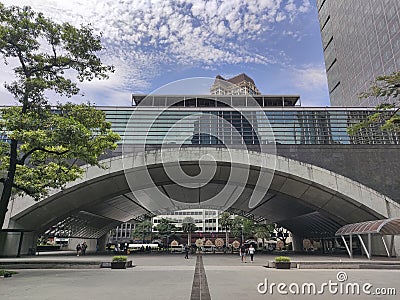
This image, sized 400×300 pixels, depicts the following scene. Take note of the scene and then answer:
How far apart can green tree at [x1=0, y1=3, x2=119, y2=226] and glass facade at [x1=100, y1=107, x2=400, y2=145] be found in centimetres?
1957

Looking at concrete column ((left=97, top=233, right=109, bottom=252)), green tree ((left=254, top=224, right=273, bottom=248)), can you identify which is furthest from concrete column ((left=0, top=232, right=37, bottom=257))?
green tree ((left=254, top=224, right=273, bottom=248))

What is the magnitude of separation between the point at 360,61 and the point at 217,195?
43199 mm

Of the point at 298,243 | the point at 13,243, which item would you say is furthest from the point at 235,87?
the point at 13,243

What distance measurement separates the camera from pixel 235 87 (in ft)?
182

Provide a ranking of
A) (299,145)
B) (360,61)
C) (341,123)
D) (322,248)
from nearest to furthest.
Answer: (299,145), (341,123), (322,248), (360,61)

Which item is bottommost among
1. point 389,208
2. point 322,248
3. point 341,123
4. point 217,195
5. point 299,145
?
point 322,248

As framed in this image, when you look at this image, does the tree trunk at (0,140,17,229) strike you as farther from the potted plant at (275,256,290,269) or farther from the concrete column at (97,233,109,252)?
the concrete column at (97,233,109,252)

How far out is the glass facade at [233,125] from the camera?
1396 inches

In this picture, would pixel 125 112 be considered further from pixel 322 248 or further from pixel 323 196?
pixel 322 248

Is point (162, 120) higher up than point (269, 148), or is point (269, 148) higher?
point (162, 120)

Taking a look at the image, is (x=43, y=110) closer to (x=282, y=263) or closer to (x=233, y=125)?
(x=282, y=263)

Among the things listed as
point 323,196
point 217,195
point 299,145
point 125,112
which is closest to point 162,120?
point 125,112

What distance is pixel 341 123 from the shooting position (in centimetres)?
3609

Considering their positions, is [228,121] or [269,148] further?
[228,121]
